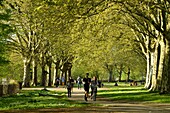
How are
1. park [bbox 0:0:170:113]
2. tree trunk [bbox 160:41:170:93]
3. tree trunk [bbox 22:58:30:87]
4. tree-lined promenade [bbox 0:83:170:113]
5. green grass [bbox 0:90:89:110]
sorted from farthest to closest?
tree trunk [bbox 22:58:30:87]
tree trunk [bbox 160:41:170:93]
green grass [bbox 0:90:89:110]
park [bbox 0:0:170:113]
tree-lined promenade [bbox 0:83:170:113]

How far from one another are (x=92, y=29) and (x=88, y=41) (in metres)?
11.0

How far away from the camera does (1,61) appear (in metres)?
30.6

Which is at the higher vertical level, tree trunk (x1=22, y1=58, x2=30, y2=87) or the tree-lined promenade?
tree trunk (x1=22, y1=58, x2=30, y2=87)

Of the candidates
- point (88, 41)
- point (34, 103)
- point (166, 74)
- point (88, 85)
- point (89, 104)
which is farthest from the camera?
point (88, 41)

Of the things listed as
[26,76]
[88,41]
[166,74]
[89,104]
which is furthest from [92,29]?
[26,76]

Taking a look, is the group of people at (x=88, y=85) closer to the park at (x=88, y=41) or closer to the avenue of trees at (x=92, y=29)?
the park at (x=88, y=41)

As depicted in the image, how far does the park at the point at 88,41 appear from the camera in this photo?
19.8 m

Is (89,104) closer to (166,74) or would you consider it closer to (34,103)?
(34,103)

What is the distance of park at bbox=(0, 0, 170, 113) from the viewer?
19.8m

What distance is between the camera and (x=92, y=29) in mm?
31734

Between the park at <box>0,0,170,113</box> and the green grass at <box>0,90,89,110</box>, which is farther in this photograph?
the green grass at <box>0,90,89,110</box>

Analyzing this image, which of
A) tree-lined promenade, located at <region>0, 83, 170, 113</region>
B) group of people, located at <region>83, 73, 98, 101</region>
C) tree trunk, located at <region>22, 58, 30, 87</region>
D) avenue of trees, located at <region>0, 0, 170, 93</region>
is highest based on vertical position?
avenue of trees, located at <region>0, 0, 170, 93</region>

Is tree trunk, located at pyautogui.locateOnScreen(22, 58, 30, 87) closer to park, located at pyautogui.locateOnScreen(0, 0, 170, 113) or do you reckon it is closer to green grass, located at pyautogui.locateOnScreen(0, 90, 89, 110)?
park, located at pyautogui.locateOnScreen(0, 0, 170, 113)

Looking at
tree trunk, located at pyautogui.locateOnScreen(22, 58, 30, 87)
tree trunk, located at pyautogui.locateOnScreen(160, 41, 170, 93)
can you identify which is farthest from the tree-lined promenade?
tree trunk, located at pyautogui.locateOnScreen(22, 58, 30, 87)
